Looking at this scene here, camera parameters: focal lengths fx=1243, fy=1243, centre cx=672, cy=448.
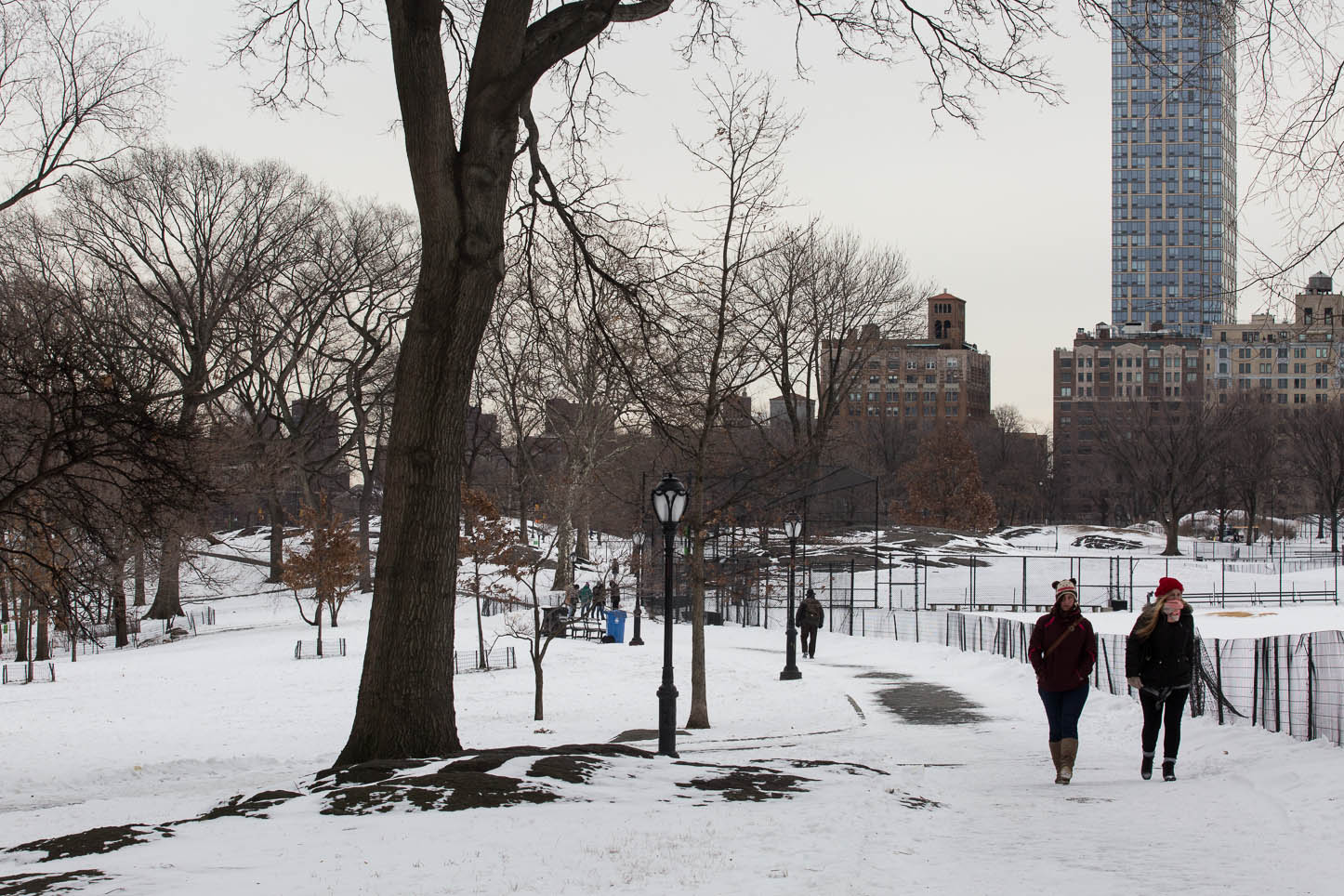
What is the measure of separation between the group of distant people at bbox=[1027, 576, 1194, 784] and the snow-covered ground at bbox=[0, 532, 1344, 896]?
382mm

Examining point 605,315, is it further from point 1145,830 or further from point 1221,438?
point 1221,438

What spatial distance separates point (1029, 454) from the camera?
386 ft

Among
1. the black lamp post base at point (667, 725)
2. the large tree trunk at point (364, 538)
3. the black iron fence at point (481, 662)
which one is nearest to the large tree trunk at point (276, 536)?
the large tree trunk at point (364, 538)

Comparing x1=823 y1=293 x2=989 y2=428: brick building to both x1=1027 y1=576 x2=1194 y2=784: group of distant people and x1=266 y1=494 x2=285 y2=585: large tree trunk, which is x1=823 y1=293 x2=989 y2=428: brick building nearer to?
x1=266 y1=494 x2=285 y2=585: large tree trunk

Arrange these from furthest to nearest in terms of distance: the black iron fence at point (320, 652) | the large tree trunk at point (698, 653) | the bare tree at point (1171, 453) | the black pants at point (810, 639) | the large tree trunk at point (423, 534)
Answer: the bare tree at point (1171, 453) < the black iron fence at point (320, 652) < the black pants at point (810, 639) < the large tree trunk at point (698, 653) < the large tree trunk at point (423, 534)

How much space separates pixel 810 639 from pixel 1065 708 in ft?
67.5

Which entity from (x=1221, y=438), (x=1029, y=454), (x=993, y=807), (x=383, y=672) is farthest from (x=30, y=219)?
(x=1029, y=454)

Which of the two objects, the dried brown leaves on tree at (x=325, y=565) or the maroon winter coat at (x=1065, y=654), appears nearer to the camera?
the maroon winter coat at (x=1065, y=654)

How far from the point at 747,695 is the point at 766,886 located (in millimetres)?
17323

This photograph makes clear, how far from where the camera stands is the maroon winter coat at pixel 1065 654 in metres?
10.4

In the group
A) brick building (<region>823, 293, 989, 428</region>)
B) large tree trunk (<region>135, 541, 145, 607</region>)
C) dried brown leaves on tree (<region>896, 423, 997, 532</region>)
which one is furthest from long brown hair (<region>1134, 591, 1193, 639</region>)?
brick building (<region>823, 293, 989, 428</region>)

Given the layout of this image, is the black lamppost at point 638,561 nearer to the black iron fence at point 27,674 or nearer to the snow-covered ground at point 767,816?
the snow-covered ground at point 767,816

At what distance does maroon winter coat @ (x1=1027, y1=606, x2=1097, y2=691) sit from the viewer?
34.2 ft

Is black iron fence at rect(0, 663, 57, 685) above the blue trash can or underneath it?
underneath
